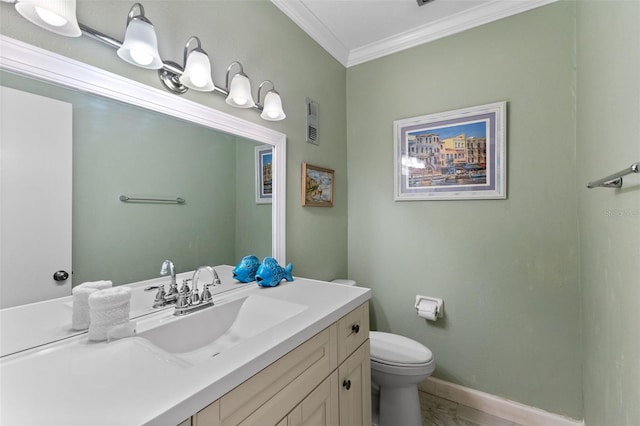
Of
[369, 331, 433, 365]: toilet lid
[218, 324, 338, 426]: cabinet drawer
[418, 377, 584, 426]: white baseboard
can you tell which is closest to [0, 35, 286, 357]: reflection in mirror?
[218, 324, 338, 426]: cabinet drawer

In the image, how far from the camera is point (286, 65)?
1.62 metres

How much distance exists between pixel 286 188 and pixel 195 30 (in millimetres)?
837

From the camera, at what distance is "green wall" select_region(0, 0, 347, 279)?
2.82 ft

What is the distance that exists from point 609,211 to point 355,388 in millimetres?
1190

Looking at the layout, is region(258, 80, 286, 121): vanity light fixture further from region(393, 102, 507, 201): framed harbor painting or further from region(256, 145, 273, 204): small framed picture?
region(393, 102, 507, 201): framed harbor painting

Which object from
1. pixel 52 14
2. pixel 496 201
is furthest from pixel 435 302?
pixel 52 14

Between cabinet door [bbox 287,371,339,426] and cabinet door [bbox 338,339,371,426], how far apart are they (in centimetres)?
5

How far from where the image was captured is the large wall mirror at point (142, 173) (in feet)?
Result: 2.62

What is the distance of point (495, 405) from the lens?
1663 millimetres

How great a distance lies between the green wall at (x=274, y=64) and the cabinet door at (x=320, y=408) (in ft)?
2.54

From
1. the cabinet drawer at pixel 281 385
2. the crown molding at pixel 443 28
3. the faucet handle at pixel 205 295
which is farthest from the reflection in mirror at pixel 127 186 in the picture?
the crown molding at pixel 443 28

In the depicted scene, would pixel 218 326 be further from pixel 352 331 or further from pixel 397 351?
pixel 397 351

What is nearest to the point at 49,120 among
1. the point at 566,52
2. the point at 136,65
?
the point at 136,65

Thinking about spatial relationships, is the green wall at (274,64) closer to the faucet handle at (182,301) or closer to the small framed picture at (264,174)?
the small framed picture at (264,174)
